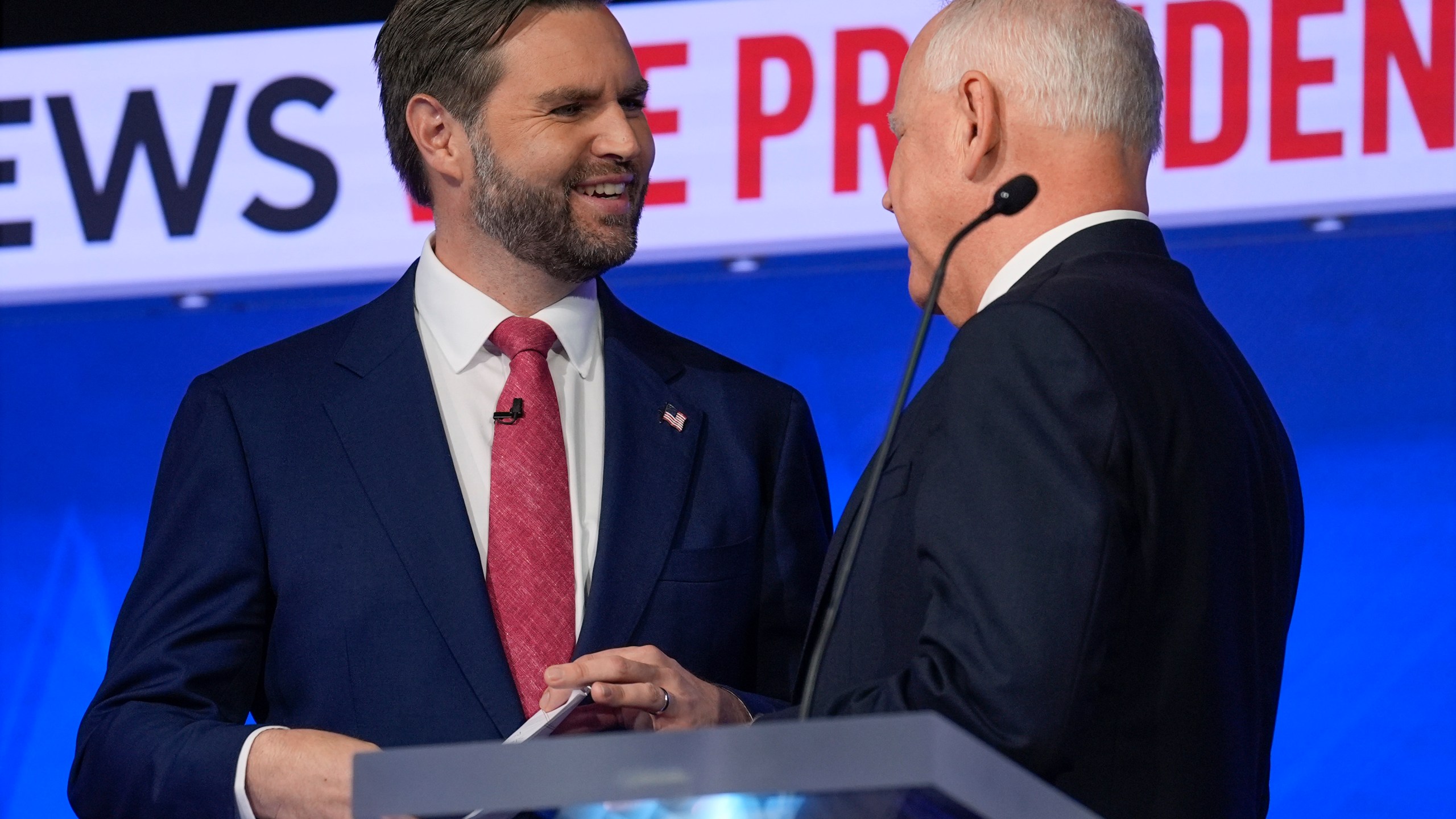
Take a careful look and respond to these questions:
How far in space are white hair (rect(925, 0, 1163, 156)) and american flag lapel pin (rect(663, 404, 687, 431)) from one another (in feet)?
1.98

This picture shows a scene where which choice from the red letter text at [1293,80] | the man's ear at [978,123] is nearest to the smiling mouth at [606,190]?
the man's ear at [978,123]

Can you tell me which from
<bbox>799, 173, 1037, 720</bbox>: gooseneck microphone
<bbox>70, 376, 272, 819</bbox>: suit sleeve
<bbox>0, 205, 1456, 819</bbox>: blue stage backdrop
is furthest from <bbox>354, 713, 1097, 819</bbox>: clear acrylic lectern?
<bbox>0, 205, 1456, 819</bbox>: blue stage backdrop

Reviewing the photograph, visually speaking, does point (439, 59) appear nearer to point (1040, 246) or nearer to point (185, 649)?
point (185, 649)

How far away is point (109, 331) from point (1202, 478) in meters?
2.93

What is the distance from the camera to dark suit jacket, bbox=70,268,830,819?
202cm

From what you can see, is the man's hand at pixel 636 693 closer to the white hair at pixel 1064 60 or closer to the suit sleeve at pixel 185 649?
the suit sleeve at pixel 185 649

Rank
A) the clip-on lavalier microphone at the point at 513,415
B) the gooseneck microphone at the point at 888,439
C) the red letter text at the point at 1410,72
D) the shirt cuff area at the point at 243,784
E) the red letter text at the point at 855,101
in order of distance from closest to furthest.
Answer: the gooseneck microphone at the point at 888,439 → the shirt cuff area at the point at 243,784 → the clip-on lavalier microphone at the point at 513,415 → the red letter text at the point at 1410,72 → the red letter text at the point at 855,101

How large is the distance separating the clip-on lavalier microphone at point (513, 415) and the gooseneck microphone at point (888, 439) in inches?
23.0

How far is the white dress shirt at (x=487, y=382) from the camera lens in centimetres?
217

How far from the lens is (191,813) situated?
1923 millimetres

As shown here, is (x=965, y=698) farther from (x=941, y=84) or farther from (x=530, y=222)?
(x=530, y=222)

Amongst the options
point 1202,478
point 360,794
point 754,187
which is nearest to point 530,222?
point 1202,478

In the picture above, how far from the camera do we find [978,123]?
5.70 ft

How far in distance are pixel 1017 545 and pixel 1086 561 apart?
0.18 feet
